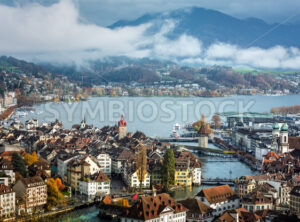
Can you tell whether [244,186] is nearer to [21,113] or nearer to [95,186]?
[95,186]

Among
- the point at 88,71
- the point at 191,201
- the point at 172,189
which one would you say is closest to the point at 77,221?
the point at 191,201

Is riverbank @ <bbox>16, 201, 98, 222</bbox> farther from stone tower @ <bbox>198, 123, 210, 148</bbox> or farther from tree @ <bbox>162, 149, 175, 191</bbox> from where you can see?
stone tower @ <bbox>198, 123, 210, 148</bbox>

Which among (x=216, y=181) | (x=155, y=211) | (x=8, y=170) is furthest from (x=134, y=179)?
(x=155, y=211)

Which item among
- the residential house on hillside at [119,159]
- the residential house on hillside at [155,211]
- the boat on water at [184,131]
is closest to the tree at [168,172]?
the residential house on hillside at [119,159]

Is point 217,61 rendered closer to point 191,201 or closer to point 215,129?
point 215,129

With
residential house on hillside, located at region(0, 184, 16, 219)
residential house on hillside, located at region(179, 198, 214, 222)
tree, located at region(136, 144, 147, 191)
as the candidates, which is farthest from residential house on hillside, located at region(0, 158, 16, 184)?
residential house on hillside, located at region(179, 198, 214, 222)

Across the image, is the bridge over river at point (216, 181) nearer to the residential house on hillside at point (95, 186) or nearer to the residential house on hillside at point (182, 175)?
the residential house on hillside at point (182, 175)

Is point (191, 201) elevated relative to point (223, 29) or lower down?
lower down
